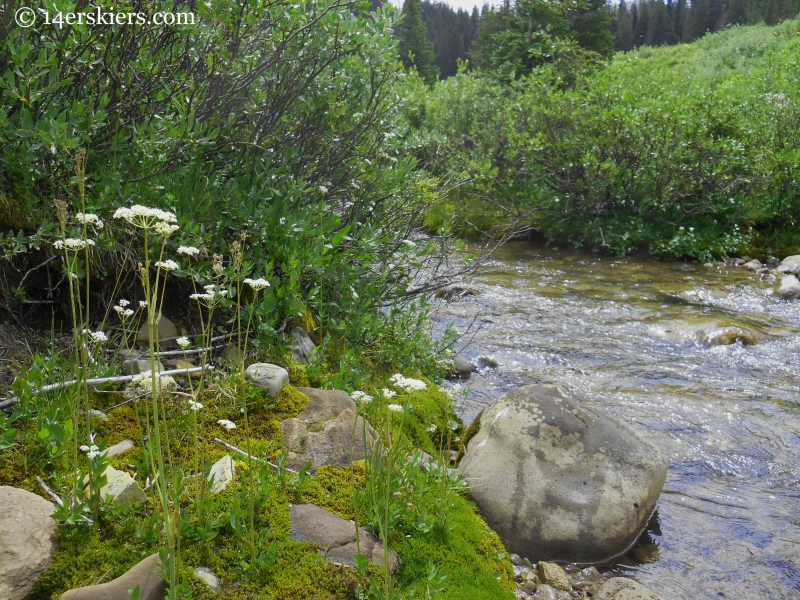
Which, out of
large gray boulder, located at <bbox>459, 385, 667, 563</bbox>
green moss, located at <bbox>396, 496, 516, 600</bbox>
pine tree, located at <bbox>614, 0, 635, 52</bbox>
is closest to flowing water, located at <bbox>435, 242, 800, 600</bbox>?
large gray boulder, located at <bbox>459, 385, 667, 563</bbox>

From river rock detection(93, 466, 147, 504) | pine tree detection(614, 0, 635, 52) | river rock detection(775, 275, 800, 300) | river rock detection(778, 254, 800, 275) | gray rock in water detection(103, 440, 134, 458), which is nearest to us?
river rock detection(93, 466, 147, 504)

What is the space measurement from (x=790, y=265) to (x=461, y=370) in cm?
851

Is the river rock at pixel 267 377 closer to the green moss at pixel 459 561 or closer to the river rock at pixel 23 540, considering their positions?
the green moss at pixel 459 561

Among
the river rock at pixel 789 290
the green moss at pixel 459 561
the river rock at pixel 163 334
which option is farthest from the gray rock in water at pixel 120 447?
the river rock at pixel 789 290

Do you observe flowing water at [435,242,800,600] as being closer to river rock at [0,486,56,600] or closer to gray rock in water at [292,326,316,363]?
gray rock in water at [292,326,316,363]

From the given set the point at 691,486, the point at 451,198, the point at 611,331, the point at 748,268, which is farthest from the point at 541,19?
the point at 691,486

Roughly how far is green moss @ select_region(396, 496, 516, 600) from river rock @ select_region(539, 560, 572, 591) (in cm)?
44

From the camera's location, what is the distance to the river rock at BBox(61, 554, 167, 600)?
7.14 ft

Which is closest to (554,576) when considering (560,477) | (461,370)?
(560,477)

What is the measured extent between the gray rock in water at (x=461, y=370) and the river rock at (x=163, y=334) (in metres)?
3.25

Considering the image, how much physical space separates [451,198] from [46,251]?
14.5 meters

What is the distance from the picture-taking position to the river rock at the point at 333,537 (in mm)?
2736

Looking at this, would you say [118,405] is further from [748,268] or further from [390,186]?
[748,268]

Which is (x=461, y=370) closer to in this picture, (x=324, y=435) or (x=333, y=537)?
(x=324, y=435)
